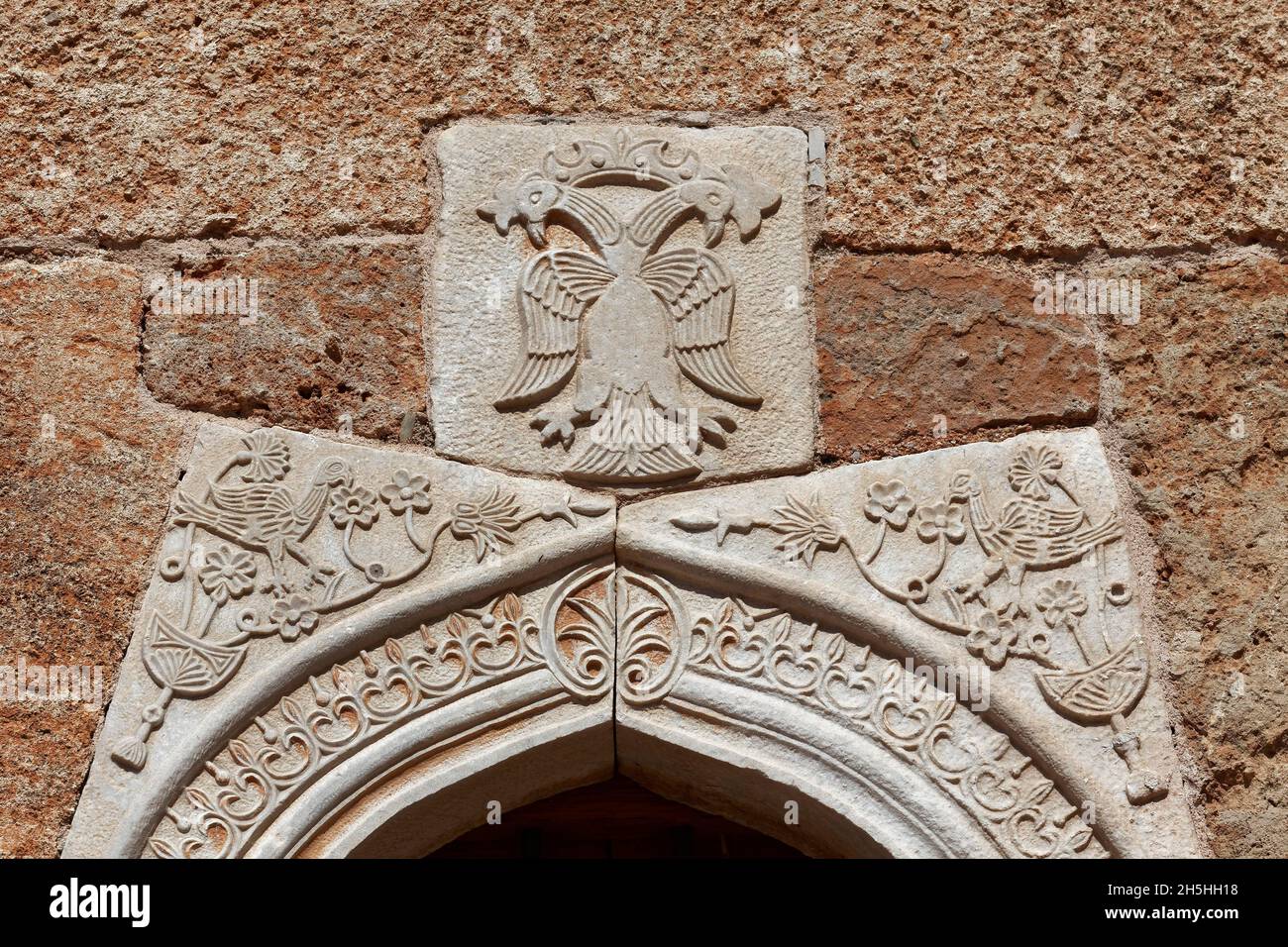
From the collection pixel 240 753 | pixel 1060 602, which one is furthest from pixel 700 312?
pixel 240 753

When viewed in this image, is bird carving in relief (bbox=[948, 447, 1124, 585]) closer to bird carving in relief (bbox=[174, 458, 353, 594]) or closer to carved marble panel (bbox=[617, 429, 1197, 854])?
carved marble panel (bbox=[617, 429, 1197, 854])

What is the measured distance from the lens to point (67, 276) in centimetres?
265

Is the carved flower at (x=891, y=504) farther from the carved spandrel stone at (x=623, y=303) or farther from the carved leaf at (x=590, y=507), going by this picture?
the carved leaf at (x=590, y=507)

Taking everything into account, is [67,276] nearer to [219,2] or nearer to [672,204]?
[219,2]

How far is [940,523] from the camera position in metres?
2.51

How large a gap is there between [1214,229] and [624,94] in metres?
1.02

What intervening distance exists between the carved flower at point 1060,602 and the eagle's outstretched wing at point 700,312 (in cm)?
54

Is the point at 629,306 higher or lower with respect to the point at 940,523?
higher

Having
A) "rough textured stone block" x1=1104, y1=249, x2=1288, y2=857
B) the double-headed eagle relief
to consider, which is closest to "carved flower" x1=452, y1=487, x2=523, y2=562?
the double-headed eagle relief

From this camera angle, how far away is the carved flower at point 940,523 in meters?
2.51

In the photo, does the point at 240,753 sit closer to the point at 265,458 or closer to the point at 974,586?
the point at 265,458

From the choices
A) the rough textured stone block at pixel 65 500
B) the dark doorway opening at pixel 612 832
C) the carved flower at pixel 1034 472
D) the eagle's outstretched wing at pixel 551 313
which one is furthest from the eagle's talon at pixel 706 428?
the rough textured stone block at pixel 65 500

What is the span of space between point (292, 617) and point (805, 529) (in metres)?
0.80
